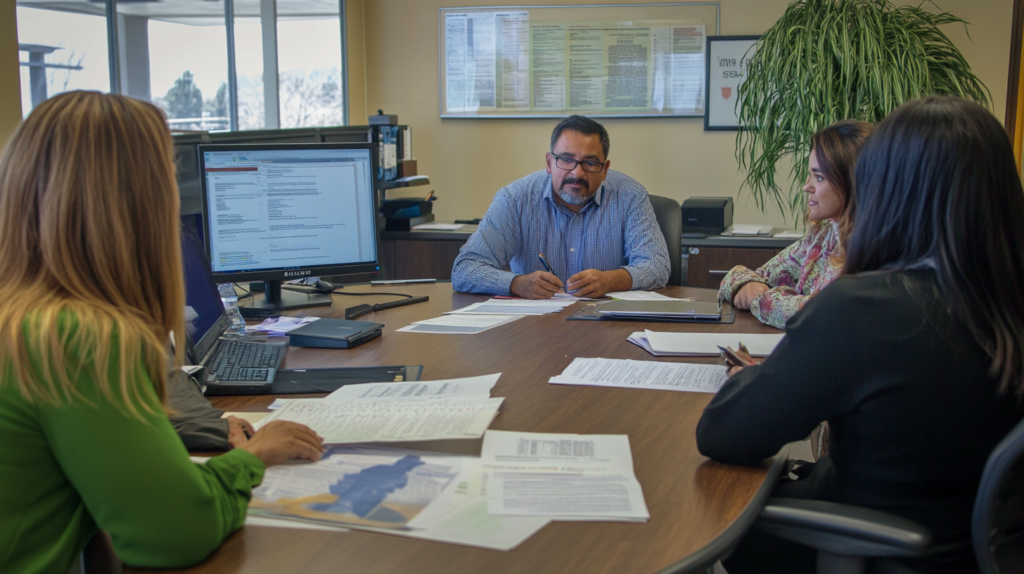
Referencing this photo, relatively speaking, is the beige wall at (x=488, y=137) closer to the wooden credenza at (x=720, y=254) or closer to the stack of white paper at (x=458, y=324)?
the wooden credenza at (x=720, y=254)

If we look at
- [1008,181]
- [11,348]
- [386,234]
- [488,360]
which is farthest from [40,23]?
[1008,181]

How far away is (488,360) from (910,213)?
828mm

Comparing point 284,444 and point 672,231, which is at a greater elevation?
point 672,231

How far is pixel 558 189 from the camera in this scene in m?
2.64

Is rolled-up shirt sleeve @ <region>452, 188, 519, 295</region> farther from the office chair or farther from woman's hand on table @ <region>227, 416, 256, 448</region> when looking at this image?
the office chair

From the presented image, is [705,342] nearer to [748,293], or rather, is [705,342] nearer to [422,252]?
[748,293]

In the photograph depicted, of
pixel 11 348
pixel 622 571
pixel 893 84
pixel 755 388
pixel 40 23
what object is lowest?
pixel 622 571

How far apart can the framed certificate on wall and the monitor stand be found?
7.82ft

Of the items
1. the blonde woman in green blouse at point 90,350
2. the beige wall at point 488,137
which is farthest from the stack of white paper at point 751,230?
the blonde woman in green blouse at point 90,350

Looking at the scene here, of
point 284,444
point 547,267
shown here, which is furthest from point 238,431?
point 547,267

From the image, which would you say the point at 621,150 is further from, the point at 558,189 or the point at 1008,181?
the point at 1008,181

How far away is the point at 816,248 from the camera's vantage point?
7.08 ft

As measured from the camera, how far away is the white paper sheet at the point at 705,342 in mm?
1660

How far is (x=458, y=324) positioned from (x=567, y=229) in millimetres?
837
